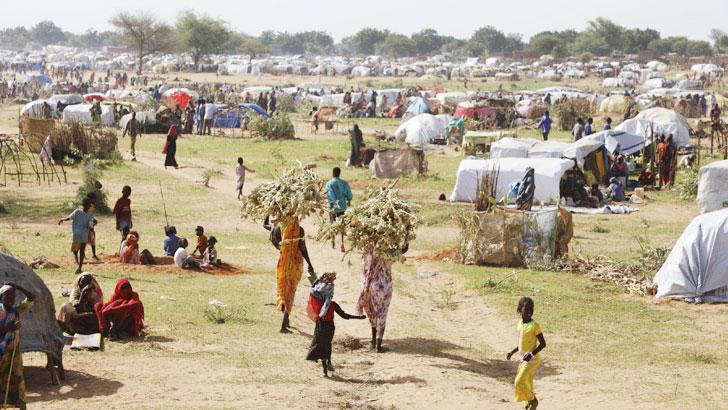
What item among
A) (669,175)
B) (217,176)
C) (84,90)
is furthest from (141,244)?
(84,90)

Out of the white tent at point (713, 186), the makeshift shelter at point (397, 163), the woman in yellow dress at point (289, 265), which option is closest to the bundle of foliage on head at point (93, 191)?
the makeshift shelter at point (397, 163)

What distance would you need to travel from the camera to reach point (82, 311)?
1085cm

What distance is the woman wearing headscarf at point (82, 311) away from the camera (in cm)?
1074

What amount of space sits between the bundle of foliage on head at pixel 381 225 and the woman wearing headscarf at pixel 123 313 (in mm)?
2340

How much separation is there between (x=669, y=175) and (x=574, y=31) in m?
131

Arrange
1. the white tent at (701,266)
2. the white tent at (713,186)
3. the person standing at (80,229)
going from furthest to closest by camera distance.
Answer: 1. the white tent at (713,186)
2. the person standing at (80,229)
3. the white tent at (701,266)

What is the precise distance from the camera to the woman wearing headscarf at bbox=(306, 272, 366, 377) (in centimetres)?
1054

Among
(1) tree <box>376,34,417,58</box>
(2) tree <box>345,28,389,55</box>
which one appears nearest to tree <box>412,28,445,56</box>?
(1) tree <box>376,34,417,58</box>

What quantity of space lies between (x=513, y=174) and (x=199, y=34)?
269 feet

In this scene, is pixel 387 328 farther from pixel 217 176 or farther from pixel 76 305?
pixel 217 176

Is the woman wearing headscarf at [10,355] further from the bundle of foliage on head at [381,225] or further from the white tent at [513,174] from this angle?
the white tent at [513,174]

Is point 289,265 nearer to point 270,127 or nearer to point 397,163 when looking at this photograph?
point 397,163

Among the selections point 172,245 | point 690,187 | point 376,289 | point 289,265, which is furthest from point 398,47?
point 376,289

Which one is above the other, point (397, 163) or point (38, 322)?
point (38, 322)
